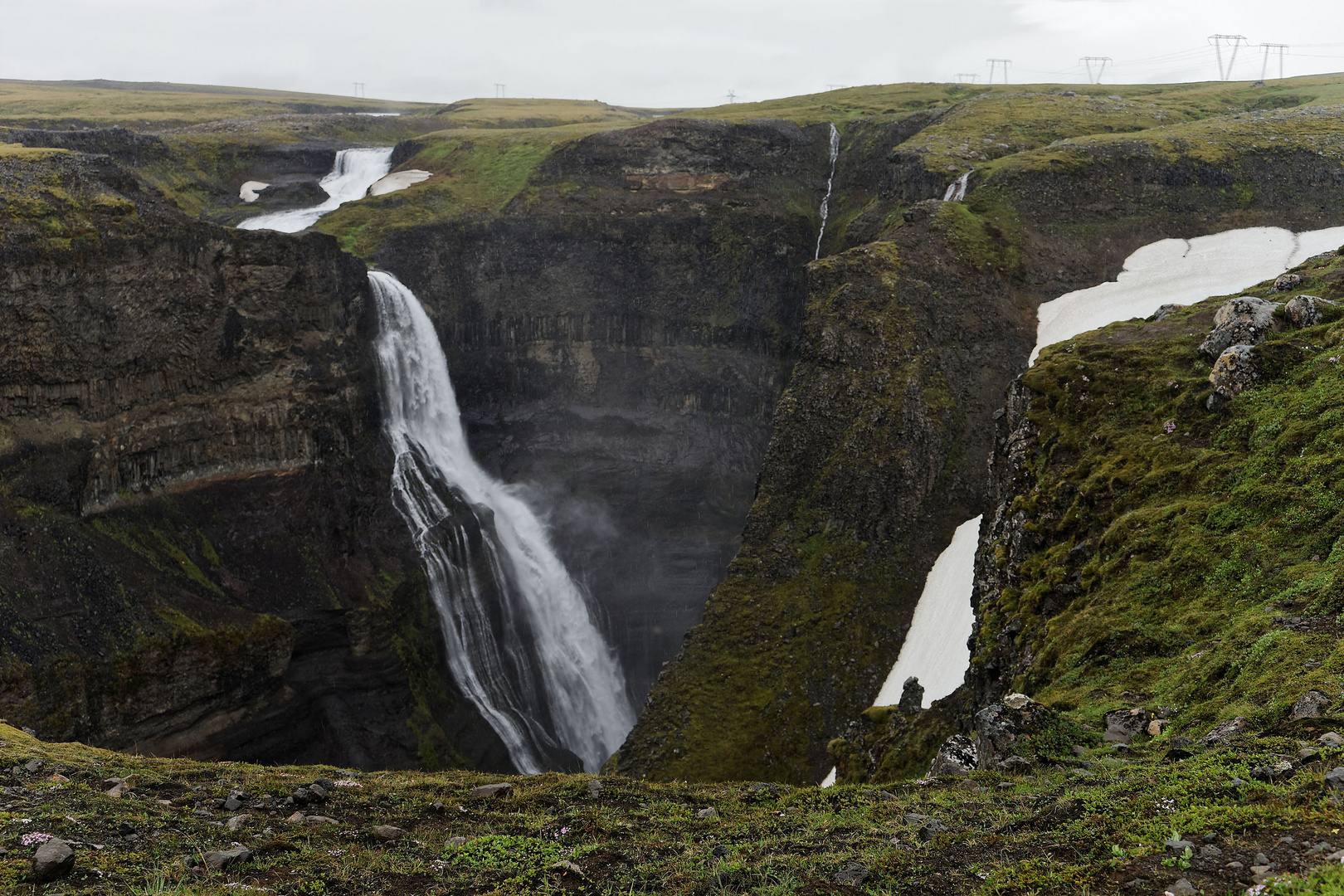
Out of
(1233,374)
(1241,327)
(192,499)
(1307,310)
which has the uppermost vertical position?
(1307,310)

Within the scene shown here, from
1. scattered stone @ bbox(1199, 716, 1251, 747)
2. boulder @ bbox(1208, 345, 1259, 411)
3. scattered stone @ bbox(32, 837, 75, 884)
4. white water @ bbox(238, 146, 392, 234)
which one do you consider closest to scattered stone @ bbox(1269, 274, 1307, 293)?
boulder @ bbox(1208, 345, 1259, 411)

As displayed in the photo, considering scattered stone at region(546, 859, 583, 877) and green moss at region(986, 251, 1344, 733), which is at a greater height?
green moss at region(986, 251, 1344, 733)

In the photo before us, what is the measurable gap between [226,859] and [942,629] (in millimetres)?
31423

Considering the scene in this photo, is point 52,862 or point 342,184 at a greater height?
point 342,184

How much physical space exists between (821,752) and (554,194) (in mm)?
52537

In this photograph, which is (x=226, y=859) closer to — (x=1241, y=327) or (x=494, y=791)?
(x=494, y=791)

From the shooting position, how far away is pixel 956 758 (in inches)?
587

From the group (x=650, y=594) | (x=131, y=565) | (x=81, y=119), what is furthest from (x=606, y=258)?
(x=81, y=119)

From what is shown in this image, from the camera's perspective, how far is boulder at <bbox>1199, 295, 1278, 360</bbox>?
22.2 m

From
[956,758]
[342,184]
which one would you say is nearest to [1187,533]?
[956,758]

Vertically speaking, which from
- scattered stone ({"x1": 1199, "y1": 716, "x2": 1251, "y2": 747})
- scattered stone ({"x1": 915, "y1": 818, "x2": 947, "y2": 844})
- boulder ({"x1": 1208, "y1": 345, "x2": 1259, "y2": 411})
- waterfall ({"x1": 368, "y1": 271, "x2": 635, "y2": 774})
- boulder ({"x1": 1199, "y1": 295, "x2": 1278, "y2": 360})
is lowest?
waterfall ({"x1": 368, "y1": 271, "x2": 635, "y2": 774})

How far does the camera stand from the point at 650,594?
5788 centimetres

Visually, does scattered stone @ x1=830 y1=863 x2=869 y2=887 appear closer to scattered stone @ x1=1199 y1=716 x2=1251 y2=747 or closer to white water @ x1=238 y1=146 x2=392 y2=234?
scattered stone @ x1=1199 y1=716 x2=1251 y2=747

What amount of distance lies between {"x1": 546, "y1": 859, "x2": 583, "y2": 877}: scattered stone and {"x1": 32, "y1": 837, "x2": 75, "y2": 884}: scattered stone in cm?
563
